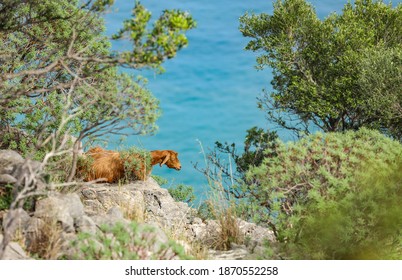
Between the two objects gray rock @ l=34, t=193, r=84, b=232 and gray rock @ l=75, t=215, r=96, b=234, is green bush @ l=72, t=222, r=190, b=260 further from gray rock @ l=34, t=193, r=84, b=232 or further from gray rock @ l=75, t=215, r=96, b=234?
gray rock @ l=34, t=193, r=84, b=232

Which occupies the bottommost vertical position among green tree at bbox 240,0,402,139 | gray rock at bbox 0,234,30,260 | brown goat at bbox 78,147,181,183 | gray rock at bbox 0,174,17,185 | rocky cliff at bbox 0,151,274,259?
gray rock at bbox 0,234,30,260

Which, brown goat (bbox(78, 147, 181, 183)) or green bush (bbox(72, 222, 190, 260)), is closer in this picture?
green bush (bbox(72, 222, 190, 260))

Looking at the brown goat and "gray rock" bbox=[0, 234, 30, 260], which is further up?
the brown goat

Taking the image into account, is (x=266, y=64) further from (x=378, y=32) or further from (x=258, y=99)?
(x=378, y=32)

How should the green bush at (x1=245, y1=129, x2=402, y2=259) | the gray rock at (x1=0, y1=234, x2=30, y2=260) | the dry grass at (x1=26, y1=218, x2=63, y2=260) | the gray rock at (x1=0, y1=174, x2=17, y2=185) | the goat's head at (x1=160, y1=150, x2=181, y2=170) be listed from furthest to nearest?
the goat's head at (x1=160, y1=150, x2=181, y2=170) < the green bush at (x1=245, y1=129, x2=402, y2=259) < the gray rock at (x1=0, y1=174, x2=17, y2=185) < the dry grass at (x1=26, y1=218, x2=63, y2=260) < the gray rock at (x1=0, y1=234, x2=30, y2=260)

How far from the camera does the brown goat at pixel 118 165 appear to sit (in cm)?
1518

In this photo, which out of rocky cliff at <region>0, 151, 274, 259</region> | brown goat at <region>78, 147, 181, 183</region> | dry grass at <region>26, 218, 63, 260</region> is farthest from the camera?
brown goat at <region>78, 147, 181, 183</region>

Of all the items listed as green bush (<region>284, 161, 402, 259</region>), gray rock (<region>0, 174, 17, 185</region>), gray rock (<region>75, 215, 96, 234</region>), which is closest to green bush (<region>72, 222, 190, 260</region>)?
gray rock (<region>75, 215, 96, 234</region>)

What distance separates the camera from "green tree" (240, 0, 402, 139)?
696 inches

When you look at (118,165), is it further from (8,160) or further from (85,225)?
(85,225)

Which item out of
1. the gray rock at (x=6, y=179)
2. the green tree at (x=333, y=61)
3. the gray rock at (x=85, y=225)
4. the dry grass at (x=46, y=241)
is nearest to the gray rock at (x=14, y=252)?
the dry grass at (x=46, y=241)

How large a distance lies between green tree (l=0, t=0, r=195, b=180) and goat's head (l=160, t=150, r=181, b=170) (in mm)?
2150

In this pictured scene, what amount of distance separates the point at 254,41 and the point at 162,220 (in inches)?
310

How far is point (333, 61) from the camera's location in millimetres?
19328
